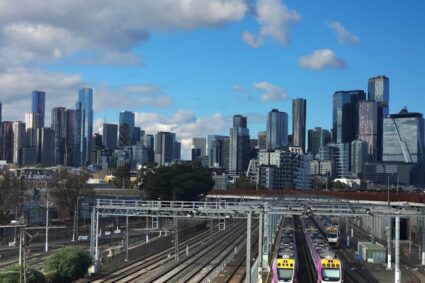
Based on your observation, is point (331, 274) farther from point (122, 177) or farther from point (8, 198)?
point (122, 177)

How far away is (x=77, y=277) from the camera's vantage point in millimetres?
53938

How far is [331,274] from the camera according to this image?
44.1 m

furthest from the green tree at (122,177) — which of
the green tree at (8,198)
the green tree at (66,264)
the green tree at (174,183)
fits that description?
the green tree at (66,264)

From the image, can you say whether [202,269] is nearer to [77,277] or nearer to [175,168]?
[77,277]

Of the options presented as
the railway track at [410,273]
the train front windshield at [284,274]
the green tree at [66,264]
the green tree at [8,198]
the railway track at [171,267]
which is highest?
the green tree at [8,198]

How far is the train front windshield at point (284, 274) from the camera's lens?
43594 millimetres

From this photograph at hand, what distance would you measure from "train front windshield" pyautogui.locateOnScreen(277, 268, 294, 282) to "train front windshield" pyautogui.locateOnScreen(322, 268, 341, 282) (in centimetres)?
239

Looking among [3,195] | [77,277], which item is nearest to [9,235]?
[3,195]

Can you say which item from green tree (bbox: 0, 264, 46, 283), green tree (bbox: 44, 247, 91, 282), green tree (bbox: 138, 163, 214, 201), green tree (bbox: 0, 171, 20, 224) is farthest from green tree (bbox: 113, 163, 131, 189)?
green tree (bbox: 0, 264, 46, 283)

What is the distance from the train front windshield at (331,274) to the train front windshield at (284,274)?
7.83 feet

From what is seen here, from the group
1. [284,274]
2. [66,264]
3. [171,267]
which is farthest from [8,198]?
[284,274]

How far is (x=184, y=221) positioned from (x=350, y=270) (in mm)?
56692

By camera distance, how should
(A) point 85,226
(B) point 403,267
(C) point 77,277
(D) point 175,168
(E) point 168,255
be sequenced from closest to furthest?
(C) point 77,277, (B) point 403,267, (E) point 168,255, (A) point 85,226, (D) point 175,168

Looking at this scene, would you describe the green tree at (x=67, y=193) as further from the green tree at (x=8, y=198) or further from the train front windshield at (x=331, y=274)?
the train front windshield at (x=331, y=274)
